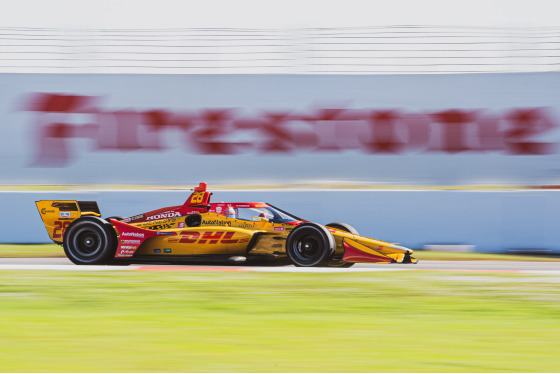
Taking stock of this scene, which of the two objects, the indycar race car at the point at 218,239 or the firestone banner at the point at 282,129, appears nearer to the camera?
the indycar race car at the point at 218,239

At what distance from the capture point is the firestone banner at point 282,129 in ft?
50.9

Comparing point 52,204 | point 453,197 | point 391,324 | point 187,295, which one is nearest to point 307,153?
point 453,197

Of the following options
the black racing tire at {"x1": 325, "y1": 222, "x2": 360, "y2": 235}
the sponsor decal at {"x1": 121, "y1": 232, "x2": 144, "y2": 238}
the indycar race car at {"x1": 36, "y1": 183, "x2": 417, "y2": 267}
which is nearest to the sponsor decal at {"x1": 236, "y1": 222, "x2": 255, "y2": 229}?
the indycar race car at {"x1": 36, "y1": 183, "x2": 417, "y2": 267}

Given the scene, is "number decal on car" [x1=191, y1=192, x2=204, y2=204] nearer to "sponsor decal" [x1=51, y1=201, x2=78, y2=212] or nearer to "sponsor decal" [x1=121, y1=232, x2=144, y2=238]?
"sponsor decal" [x1=121, y1=232, x2=144, y2=238]

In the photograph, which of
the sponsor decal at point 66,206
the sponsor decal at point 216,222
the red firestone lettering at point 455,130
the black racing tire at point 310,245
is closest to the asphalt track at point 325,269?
the black racing tire at point 310,245

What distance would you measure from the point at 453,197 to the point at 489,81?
291 centimetres

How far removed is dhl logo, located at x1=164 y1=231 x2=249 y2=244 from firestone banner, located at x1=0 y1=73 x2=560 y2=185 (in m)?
5.53

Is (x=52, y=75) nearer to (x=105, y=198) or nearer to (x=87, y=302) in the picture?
(x=105, y=198)

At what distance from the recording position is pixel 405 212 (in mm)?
14453

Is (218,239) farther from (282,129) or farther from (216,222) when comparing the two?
(282,129)

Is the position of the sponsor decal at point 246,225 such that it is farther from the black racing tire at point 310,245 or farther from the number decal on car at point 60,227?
the number decal on car at point 60,227

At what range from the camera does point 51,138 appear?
15703 millimetres

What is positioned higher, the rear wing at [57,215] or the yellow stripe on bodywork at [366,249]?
the rear wing at [57,215]

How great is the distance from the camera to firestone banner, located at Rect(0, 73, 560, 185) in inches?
611
